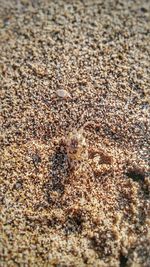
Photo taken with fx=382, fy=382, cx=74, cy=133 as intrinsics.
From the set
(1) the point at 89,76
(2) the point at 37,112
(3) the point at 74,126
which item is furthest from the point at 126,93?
(2) the point at 37,112

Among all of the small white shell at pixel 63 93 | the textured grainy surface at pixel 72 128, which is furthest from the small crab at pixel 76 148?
the small white shell at pixel 63 93

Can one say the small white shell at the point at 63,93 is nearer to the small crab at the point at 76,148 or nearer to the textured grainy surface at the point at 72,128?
the textured grainy surface at the point at 72,128

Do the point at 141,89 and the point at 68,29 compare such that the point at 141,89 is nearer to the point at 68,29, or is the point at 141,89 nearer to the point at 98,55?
the point at 98,55

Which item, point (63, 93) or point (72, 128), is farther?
point (63, 93)

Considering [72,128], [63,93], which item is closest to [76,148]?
[72,128]

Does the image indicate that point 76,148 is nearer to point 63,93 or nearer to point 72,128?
point 72,128

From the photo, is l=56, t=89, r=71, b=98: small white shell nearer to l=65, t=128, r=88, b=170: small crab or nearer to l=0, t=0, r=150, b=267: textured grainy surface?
l=0, t=0, r=150, b=267: textured grainy surface

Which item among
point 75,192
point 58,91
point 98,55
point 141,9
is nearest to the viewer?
point 75,192

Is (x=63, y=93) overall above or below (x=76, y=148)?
above
